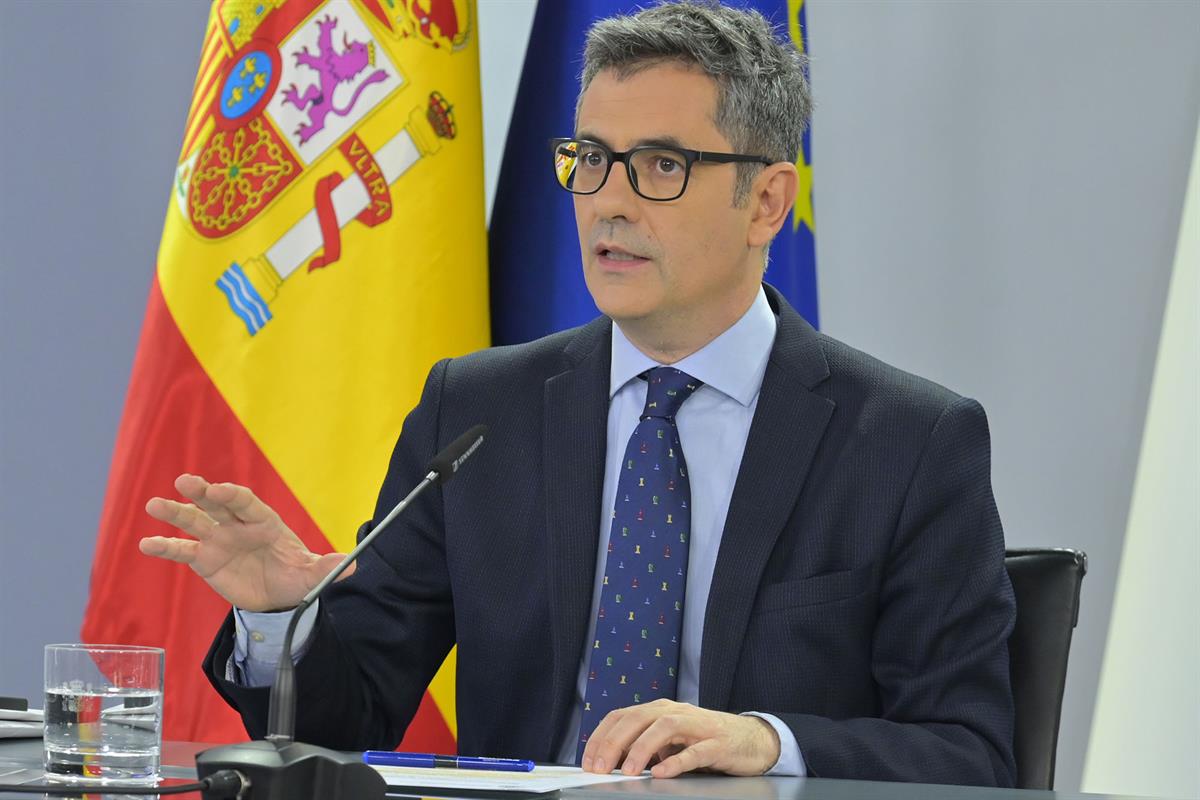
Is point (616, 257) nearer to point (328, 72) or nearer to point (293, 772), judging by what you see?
point (328, 72)

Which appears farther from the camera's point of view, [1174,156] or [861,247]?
[861,247]

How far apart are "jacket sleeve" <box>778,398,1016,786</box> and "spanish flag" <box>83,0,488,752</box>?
1011 mm

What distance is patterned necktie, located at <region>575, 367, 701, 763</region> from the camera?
5.61ft

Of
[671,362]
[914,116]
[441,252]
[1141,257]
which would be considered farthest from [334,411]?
[1141,257]

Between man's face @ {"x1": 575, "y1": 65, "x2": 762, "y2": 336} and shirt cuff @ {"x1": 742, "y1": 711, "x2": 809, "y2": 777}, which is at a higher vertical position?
man's face @ {"x1": 575, "y1": 65, "x2": 762, "y2": 336}

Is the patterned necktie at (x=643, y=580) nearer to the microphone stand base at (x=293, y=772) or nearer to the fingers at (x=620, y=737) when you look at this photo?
the fingers at (x=620, y=737)

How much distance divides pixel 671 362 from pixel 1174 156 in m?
1.36

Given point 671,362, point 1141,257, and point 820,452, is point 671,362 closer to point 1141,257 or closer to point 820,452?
point 820,452

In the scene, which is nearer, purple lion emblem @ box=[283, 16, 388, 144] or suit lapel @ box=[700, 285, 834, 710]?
suit lapel @ box=[700, 285, 834, 710]

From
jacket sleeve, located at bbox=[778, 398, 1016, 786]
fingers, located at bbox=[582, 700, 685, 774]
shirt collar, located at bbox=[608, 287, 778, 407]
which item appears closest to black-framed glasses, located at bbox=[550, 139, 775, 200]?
shirt collar, located at bbox=[608, 287, 778, 407]

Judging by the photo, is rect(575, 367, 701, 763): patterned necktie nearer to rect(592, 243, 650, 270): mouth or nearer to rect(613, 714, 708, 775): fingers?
rect(592, 243, 650, 270): mouth

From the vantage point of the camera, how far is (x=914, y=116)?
9.59 feet

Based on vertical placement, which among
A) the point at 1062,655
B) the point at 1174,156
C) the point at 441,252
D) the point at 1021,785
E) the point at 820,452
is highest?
the point at 1174,156

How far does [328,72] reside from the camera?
2.52 m
